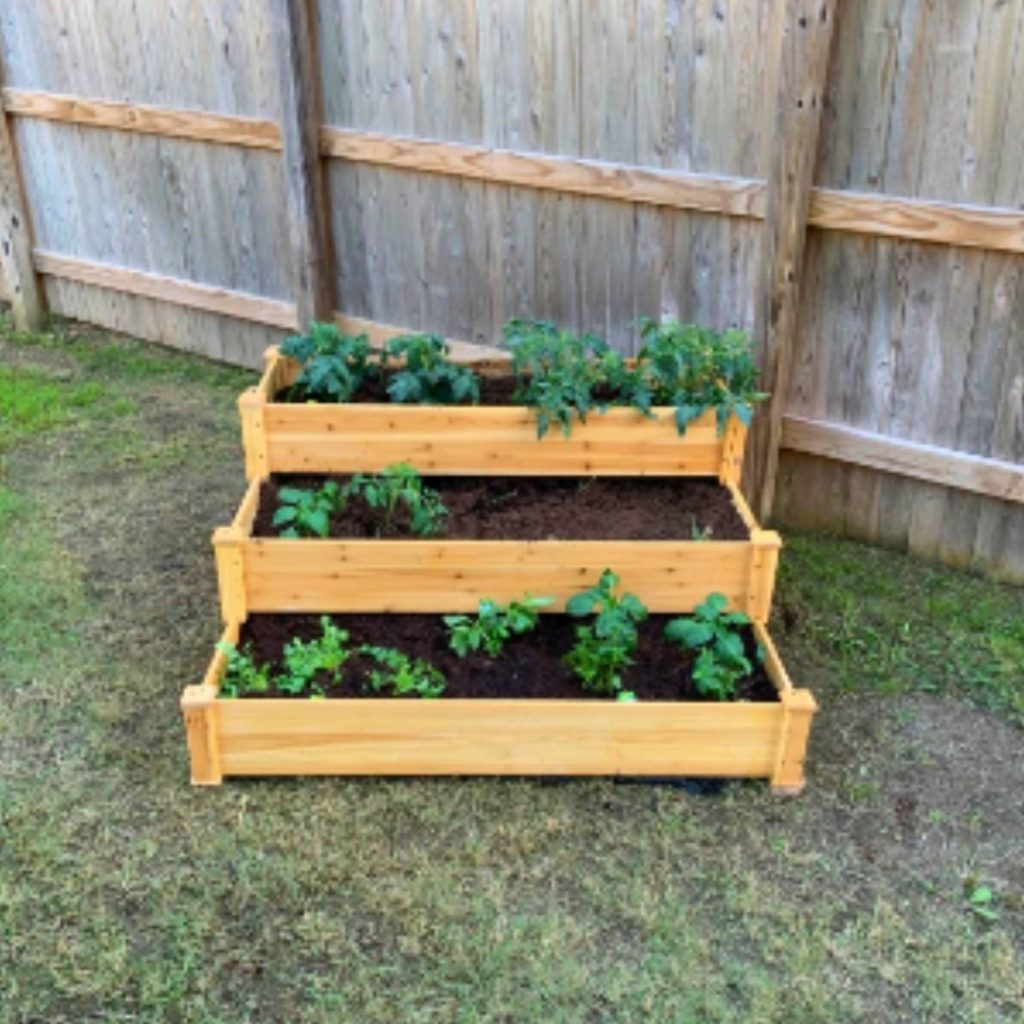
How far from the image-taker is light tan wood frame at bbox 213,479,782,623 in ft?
11.0

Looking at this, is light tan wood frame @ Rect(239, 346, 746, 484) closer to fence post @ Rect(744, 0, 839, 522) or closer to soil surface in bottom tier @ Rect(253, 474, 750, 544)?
soil surface in bottom tier @ Rect(253, 474, 750, 544)

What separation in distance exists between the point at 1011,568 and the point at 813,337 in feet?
3.38

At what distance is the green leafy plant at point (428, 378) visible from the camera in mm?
3955

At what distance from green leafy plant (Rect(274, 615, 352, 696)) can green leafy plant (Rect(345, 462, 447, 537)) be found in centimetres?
45

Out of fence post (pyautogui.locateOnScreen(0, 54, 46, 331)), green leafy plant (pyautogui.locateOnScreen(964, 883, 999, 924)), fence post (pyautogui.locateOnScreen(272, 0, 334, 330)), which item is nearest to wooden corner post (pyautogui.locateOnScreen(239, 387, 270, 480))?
fence post (pyautogui.locateOnScreen(272, 0, 334, 330))

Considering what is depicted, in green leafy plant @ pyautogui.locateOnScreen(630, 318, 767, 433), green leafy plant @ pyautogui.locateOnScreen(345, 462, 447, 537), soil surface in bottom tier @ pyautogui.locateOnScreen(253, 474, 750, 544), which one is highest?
green leafy plant @ pyautogui.locateOnScreen(630, 318, 767, 433)

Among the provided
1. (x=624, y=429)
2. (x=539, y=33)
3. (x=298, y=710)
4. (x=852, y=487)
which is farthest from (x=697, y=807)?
(x=539, y=33)

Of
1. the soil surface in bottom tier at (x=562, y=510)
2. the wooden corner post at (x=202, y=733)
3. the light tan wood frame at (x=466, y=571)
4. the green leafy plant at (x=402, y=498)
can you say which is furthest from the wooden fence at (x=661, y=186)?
the wooden corner post at (x=202, y=733)

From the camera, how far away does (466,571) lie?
3.39 metres

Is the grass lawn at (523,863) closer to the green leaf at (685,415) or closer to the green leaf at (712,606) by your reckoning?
the green leaf at (712,606)

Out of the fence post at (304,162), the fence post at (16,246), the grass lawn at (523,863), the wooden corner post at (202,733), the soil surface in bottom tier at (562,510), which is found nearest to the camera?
the grass lawn at (523,863)

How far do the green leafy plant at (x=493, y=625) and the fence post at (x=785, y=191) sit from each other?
1.22m

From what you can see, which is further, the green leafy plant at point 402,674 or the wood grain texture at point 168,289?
the wood grain texture at point 168,289

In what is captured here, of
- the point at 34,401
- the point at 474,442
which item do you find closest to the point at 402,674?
the point at 474,442
